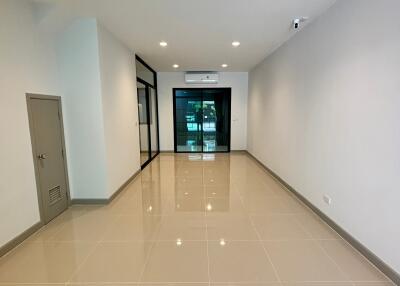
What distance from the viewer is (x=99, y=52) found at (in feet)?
12.0

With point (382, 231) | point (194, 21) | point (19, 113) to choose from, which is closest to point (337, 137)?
point (382, 231)

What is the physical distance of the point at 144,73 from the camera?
693 centimetres

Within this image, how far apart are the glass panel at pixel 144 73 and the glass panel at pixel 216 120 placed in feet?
6.41

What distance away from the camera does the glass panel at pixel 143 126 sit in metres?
6.67

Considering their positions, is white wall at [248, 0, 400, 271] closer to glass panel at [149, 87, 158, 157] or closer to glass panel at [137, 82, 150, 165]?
glass panel at [137, 82, 150, 165]

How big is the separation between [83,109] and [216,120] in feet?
18.3

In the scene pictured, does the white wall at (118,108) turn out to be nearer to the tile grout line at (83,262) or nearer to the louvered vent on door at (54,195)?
the louvered vent on door at (54,195)

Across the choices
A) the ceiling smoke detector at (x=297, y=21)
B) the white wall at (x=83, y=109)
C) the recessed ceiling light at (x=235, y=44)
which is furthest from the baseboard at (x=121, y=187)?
the ceiling smoke detector at (x=297, y=21)

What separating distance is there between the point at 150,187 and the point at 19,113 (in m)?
2.64

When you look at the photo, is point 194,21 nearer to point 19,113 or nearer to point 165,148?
point 19,113

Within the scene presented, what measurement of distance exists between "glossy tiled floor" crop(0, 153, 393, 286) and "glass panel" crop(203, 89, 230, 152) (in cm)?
460

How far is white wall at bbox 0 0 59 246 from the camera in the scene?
8.55 ft

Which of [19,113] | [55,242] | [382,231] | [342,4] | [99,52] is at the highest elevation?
[342,4]

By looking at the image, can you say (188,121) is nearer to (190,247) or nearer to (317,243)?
(190,247)
